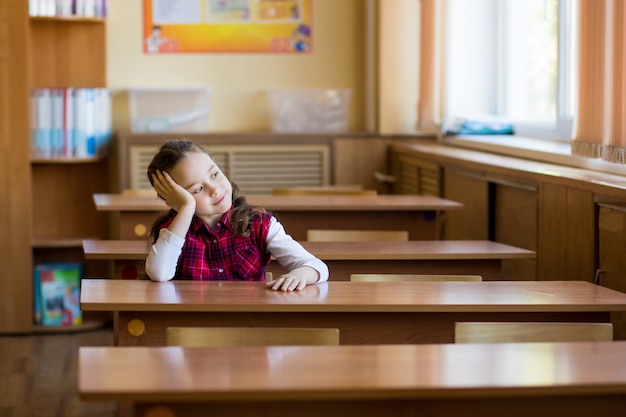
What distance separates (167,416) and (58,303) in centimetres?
427

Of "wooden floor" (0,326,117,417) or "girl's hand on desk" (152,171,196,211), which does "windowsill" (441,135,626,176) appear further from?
"wooden floor" (0,326,117,417)

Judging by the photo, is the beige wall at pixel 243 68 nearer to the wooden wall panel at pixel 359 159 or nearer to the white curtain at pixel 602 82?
the wooden wall panel at pixel 359 159

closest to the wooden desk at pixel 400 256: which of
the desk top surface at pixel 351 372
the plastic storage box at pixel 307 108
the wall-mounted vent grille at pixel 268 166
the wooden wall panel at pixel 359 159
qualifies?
the desk top surface at pixel 351 372

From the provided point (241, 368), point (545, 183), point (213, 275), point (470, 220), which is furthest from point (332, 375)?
point (470, 220)

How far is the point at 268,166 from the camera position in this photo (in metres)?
6.44

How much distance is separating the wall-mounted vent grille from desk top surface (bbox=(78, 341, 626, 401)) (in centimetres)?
440

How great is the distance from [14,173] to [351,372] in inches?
167

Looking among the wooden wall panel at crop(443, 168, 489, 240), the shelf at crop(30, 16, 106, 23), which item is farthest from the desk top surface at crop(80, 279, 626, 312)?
the shelf at crop(30, 16, 106, 23)

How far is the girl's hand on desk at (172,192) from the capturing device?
297 centimetres

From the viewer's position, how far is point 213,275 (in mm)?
3102

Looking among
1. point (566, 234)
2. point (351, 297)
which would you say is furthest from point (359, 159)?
point (351, 297)

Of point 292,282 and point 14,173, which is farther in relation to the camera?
point 14,173

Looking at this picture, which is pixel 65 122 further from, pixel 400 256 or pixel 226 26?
pixel 400 256

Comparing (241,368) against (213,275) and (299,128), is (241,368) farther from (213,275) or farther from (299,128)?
(299,128)
